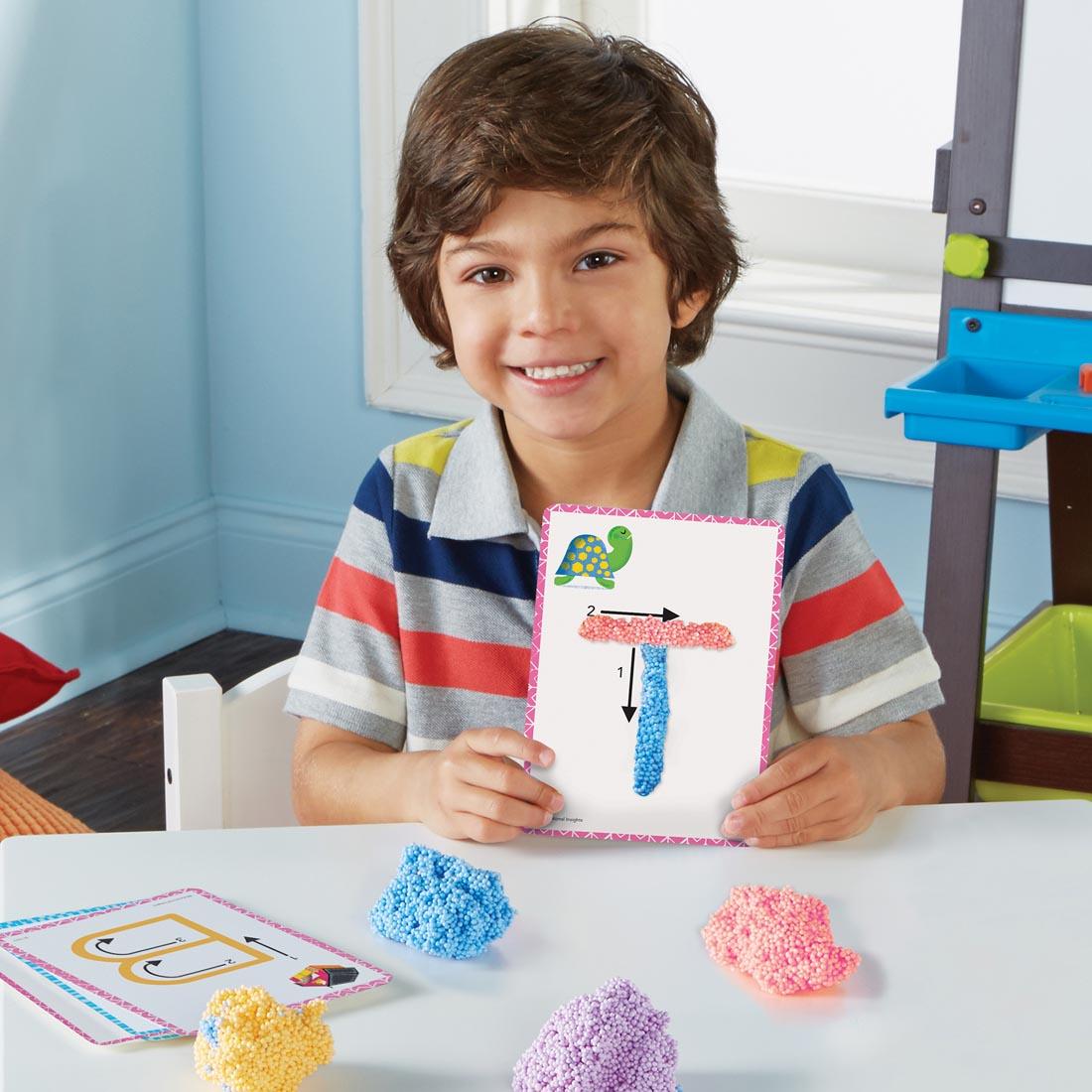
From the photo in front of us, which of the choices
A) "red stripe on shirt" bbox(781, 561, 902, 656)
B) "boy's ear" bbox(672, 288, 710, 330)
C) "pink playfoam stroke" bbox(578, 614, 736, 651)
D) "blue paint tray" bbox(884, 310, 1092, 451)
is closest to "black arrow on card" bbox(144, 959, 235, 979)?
"pink playfoam stroke" bbox(578, 614, 736, 651)

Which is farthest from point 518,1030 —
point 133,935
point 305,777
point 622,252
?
point 622,252

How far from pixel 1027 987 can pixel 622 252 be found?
573 millimetres

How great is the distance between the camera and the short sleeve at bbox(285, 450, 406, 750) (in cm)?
123

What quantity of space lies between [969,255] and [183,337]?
1544 millimetres

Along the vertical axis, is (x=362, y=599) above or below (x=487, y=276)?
below

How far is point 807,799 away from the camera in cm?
102

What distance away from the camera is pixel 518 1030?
81cm

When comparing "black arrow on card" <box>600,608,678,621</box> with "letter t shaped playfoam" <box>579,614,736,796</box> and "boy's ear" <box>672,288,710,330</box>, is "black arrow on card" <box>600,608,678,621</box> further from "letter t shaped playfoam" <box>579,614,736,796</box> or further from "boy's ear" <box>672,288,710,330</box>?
"boy's ear" <box>672,288,710,330</box>

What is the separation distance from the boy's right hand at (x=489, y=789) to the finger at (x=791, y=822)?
11 centimetres

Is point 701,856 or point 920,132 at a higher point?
point 920,132

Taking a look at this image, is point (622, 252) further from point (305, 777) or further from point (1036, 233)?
point (1036, 233)

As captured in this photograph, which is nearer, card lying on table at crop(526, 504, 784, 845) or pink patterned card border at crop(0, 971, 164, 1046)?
pink patterned card border at crop(0, 971, 164, 1046)

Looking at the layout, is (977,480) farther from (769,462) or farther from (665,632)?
(665,632)

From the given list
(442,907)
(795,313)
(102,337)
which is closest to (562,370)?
(442,907)
